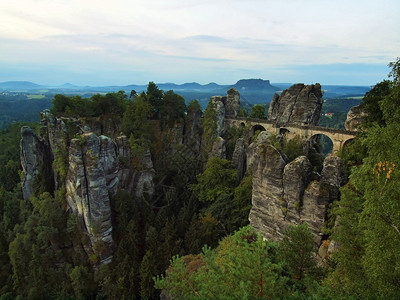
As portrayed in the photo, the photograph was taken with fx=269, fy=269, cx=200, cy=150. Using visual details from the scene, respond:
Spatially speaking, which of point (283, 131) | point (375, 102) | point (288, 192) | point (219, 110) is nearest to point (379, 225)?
point (288, 192)

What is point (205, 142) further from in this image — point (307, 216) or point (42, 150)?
point (307, 216)

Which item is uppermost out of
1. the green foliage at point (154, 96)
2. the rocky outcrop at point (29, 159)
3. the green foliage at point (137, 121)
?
→ the green foliage at point (154, 96)

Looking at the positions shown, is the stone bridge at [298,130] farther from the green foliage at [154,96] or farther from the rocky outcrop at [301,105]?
the green foliage at [154,96]

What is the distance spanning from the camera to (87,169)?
2605cm

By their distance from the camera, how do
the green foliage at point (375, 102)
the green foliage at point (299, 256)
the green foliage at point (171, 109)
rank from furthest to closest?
1. the green foliage at point (171, 109)
2. the green foliage at point (375, 102)
3. the green foliage at point (299, 256)

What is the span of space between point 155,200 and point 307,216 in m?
20.5

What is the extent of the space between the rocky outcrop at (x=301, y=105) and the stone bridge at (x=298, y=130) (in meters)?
1.15

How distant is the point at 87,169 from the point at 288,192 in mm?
18624

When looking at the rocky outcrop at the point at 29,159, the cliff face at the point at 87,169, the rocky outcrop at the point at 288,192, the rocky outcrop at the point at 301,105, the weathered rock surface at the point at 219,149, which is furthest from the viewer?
the rocky outcrop at the point at 301,105

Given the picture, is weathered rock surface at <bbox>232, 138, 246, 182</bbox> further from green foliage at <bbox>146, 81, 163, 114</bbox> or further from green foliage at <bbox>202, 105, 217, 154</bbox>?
green foliage at <bbox>146, 81, 163, 114</bbox>

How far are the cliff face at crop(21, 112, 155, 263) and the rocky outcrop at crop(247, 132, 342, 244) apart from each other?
603 inches

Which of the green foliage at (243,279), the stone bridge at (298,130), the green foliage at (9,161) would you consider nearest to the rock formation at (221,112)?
the stone bridge at (298,130)

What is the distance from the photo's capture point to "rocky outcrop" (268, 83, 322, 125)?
3769cm

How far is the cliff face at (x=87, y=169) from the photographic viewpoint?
85.6 ft
